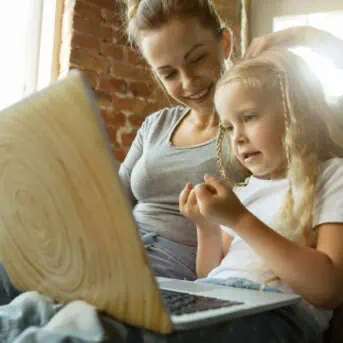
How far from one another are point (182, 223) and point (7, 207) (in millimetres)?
611

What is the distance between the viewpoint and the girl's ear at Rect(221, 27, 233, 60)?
129cm

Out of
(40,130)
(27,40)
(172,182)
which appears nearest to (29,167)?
(40,130)

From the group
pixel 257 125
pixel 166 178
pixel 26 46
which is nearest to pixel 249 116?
pixel 257 125

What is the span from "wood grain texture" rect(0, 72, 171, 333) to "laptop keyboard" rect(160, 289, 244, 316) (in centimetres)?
7

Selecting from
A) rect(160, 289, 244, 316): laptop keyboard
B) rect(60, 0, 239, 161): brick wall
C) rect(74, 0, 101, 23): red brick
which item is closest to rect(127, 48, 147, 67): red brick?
rect(60, 0, 239, 161): brick wall

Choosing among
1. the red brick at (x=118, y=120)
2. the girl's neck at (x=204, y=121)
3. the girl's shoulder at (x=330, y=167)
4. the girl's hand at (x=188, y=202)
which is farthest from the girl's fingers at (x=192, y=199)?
the red brick at (x=118, y=120)

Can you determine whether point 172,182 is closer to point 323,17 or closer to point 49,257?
point 49,257

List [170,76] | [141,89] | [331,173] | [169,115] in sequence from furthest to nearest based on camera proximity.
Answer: [141,89] < [169,115] < [170,76] < [331,173]

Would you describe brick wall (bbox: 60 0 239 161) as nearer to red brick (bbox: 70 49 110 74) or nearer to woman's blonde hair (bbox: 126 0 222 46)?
red brick (bbox: 70 49 110 74)

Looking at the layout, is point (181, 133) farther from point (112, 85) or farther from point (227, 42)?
point (112, 85)

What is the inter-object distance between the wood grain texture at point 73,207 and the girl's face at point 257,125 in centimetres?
44

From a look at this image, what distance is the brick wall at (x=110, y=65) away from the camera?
2.28 m

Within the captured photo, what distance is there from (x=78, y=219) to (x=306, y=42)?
0.71 m

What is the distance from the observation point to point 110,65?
7.82 feet
